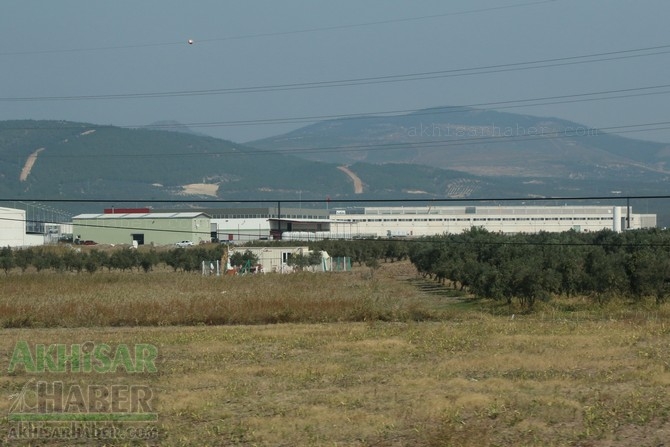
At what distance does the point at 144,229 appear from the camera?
401 ft

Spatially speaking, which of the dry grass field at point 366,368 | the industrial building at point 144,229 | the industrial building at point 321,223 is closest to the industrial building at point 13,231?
the industrial building at point 321,223

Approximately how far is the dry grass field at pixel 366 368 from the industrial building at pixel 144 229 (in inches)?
3455

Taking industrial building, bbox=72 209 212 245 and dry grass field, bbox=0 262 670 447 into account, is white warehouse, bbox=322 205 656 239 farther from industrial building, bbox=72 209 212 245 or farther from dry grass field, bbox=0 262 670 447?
dry grass field, bbox=0 262 670 447

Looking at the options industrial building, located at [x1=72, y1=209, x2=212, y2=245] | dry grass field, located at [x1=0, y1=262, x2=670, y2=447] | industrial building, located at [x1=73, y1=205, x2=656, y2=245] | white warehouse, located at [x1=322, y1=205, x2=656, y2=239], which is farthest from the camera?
white warehouse, located at [x1=322, y1=205, x2=656, y2=239]

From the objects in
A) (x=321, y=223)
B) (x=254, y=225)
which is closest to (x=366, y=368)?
(x=321, y=223)

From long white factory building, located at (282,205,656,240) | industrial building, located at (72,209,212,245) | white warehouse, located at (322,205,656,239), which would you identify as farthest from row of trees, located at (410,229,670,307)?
white warehouse, located at (322,205,656,239)

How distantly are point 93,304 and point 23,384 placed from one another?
1434 cm

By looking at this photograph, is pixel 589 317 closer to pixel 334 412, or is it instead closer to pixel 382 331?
pixel 382 331

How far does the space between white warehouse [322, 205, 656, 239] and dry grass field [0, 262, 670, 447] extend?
318ft

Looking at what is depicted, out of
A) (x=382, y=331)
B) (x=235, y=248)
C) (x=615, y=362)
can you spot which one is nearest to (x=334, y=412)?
(x=615, y=362)

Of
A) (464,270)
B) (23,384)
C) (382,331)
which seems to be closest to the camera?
(23,384)

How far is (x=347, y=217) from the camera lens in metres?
158

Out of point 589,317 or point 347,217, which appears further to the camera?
point 347,217

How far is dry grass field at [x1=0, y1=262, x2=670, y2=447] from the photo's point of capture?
13.8 metres
